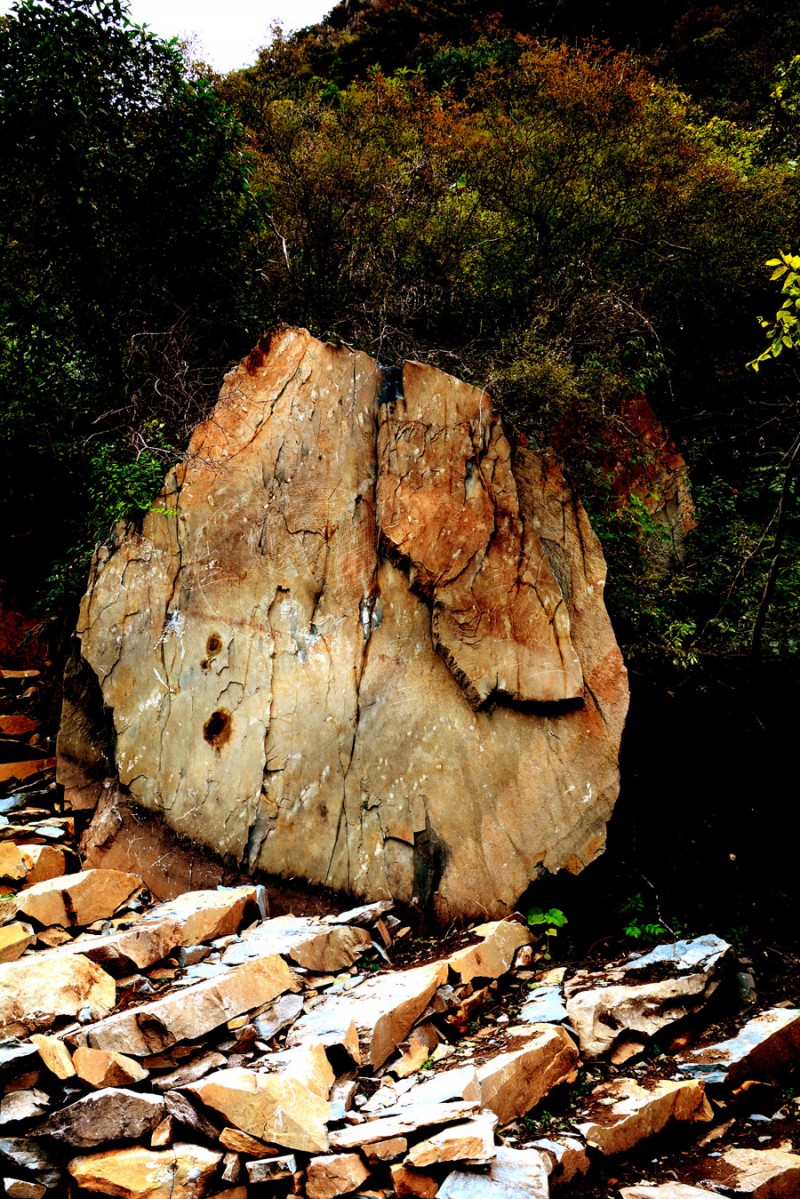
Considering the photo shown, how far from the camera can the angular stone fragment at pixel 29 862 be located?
4.52m

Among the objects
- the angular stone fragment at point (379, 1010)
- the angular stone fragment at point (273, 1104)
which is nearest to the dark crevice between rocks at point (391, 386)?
the angular stone fragment at point (379, 1010)

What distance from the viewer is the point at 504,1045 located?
3.43m

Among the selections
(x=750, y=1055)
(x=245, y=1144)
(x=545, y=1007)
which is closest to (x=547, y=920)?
(x=545, y=1007)

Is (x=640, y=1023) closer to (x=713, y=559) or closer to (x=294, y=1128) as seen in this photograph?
(x=294, y=1128)

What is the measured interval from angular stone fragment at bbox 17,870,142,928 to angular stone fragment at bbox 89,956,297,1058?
97 centimetres

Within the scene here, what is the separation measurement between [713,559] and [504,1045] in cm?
484

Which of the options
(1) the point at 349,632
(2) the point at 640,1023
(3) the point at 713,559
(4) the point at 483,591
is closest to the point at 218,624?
(1) the point at 349,632

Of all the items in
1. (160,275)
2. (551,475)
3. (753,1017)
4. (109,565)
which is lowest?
(753,1017)

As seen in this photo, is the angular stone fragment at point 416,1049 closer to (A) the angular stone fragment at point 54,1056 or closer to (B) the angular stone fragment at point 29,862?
(A) the angular stone fragment at point 54,1056

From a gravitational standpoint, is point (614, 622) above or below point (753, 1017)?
above

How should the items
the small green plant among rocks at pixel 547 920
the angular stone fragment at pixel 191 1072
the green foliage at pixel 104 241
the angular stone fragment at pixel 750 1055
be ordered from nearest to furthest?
the angular stone fragment at pixel 191 1072 < the angular stone fragment at pixel 750 1055 < the small green plant among rocks at pixel 547 920 < the green foliage at pixel 104 241

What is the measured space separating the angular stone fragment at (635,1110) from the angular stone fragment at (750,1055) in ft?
0.65

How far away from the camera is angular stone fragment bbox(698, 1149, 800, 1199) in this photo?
2.79 m

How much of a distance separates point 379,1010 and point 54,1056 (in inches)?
54.8
